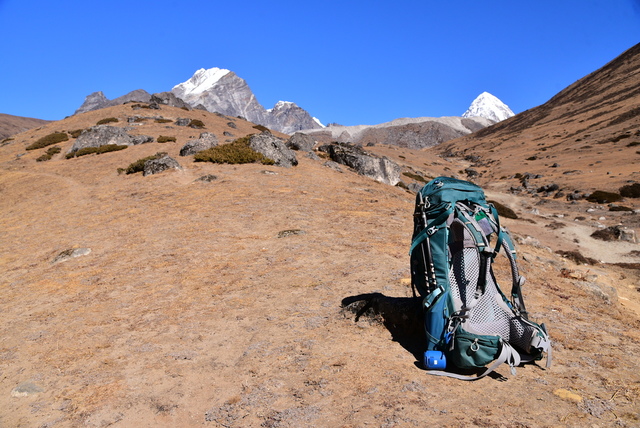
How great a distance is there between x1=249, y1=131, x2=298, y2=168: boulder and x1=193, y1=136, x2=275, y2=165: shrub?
46cm

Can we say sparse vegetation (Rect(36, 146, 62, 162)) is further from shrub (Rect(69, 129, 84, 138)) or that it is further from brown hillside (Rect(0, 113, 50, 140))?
brown hillside (Rect(0, 113, 50, 140))

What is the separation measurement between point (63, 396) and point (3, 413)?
0.67 m

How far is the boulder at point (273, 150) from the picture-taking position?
2494cm

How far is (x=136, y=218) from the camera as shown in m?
15.0

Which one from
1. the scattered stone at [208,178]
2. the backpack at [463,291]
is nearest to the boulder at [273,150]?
the scattered stone at [208,178]

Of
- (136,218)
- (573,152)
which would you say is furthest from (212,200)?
(573,152)

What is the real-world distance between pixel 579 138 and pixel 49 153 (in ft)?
278

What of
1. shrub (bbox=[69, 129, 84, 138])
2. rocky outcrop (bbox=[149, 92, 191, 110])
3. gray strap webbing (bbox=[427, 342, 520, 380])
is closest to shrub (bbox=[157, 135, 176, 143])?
shrub (bbox=[69, 129, 84, 138])

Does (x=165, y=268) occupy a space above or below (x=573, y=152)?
below

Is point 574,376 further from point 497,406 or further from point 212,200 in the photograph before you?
point 212,200

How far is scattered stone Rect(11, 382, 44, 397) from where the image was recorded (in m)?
5.17

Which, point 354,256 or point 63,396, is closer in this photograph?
point 63,396

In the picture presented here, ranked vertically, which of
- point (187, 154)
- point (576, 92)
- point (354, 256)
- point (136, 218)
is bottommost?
point (354, 256)

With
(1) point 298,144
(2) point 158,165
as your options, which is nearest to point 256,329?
(2) point 158,165
